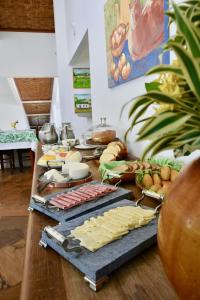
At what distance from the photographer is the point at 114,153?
1029mm

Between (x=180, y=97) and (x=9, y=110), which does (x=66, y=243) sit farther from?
(x=9, y=110)

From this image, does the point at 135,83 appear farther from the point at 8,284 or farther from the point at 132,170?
the point at 8,284

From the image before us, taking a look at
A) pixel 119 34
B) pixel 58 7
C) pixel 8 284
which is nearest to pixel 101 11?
pixel 119 34

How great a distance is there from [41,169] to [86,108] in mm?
2085

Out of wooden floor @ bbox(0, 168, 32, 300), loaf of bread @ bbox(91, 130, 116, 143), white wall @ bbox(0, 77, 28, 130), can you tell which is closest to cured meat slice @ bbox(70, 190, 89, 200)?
loaf of bread @ bbox(91, 130, 116, 143)

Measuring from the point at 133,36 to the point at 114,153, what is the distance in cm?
51

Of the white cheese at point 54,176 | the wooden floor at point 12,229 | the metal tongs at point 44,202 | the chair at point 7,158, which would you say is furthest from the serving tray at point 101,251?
the chair at point 7,158

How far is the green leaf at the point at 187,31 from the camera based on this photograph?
22cm

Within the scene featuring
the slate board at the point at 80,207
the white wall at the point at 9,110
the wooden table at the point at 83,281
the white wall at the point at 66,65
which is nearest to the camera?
the wooden table at the point at 83,281

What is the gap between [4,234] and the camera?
204cm

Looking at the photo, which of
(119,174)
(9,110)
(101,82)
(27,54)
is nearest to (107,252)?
(119,174)

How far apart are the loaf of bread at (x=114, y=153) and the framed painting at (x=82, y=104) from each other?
6.48ft

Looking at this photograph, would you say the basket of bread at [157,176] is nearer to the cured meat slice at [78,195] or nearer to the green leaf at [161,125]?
the cured meat slice at [78,195]

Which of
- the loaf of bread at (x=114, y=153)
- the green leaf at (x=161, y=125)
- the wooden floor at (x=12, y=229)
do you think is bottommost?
the wooden floor at (x=12, y=229)
